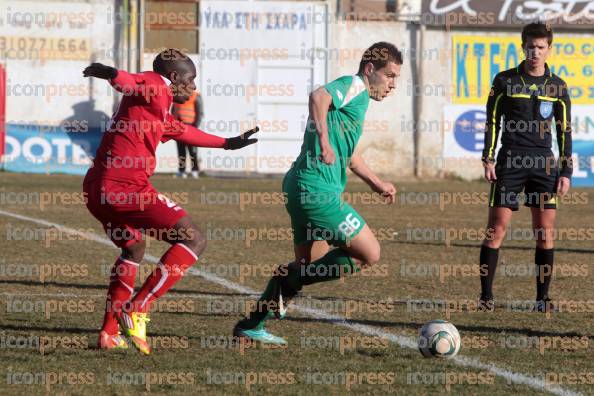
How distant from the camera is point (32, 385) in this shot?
5793 millimetres

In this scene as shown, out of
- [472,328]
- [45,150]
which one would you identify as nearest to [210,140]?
[472,328]

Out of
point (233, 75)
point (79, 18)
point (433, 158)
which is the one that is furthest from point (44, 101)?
point (433, 158)

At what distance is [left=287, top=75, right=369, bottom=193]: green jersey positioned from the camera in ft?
21.6

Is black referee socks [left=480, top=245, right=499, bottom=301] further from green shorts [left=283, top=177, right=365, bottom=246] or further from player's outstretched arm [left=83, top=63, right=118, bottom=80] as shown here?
player's outstretched arm [left=83, top=63, right=118, bottom=80]

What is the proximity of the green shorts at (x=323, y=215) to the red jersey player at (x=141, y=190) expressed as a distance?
26.3 inches

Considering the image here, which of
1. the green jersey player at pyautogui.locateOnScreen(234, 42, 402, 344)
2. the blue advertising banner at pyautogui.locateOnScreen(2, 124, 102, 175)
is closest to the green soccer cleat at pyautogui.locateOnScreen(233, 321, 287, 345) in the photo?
the green jersey player at pyautogui.locateOnScreen(234, 42, 402, 344)

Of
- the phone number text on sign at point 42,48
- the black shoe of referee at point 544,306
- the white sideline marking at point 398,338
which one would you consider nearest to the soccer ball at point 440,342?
the white sideline marking at point 398,338

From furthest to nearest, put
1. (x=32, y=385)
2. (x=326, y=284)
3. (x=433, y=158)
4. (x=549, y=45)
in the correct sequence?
1. (x=433, y=158)
2. (x=326, y=284)
3. (x=549, y=45)
4. (x=32, y=385)

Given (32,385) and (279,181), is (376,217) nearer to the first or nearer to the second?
(279,181)

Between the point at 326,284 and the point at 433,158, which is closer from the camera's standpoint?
the point at 326,284

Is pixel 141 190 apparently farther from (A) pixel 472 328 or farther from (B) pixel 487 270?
(B) pixel 487 270

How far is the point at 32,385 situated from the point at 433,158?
20.8 meters

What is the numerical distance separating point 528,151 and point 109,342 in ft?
11.7

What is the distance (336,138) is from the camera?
6648mm
